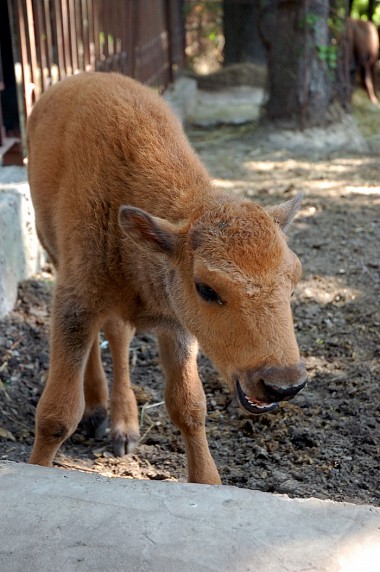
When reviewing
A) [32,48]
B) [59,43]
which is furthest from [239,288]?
[59,43]

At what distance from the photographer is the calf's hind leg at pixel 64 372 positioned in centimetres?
435

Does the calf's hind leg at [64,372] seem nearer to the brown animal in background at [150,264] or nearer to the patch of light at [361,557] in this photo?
the brown animal in background at [150,264]

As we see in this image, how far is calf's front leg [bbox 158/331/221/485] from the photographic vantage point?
452cm

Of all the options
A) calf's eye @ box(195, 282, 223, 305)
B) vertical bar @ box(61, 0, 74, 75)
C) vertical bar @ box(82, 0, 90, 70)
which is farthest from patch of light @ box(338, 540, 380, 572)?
vertical bar @ box(82, 0, 90, 70)

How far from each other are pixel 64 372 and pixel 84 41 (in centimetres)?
639

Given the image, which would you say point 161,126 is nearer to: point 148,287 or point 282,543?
point 148,287

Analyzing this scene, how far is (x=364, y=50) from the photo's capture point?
17.4 meters

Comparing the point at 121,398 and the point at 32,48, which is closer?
the point at 121,398

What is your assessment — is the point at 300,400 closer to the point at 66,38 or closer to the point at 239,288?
the point at 239,288

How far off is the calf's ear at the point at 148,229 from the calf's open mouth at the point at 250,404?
844 mm

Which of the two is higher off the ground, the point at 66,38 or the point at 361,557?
the point at 66,38

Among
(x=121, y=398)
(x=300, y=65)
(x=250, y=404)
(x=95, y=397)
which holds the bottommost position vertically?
(x=95, y=397)

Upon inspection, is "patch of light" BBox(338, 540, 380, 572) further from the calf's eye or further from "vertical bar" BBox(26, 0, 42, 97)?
"vertical bar" BBox(26, 0, 42, 97)

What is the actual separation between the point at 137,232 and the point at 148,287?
45 centimetres
